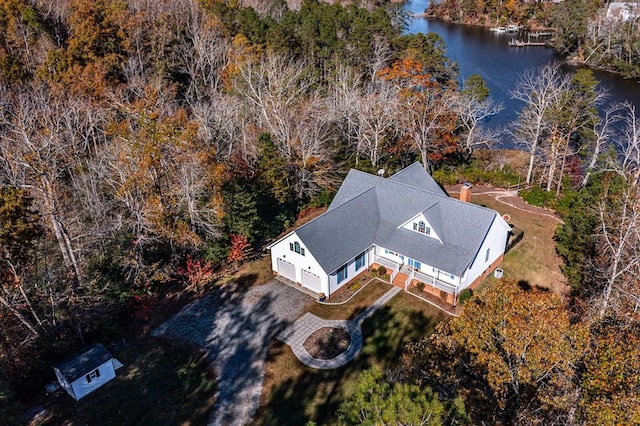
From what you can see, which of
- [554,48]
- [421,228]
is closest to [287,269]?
[421,228]

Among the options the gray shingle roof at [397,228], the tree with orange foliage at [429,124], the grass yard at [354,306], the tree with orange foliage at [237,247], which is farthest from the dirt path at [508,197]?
the tree with orange foliage at [237,247]

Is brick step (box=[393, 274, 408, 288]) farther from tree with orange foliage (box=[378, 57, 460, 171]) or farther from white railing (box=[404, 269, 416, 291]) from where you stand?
tree with orange foliage (box=[378, 57, 460, 171])

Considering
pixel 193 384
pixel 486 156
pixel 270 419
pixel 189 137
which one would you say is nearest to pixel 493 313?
pixel 270 419

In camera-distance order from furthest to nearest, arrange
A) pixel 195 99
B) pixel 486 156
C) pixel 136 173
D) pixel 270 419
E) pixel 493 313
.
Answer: pixel 195 99 < pixel 486 156 < pixel 136 173 < pixel 270 419 < pixel 493 313

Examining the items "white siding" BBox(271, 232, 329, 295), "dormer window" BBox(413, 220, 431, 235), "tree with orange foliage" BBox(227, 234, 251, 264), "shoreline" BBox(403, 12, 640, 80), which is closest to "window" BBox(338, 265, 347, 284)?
"white siding" BBox(271, 232, 329, 295)

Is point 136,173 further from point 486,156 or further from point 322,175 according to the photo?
point 486,156

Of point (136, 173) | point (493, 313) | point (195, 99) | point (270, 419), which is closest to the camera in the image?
point (493, 313)

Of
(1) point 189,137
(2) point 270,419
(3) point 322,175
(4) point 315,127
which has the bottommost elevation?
(2) point 270,419
